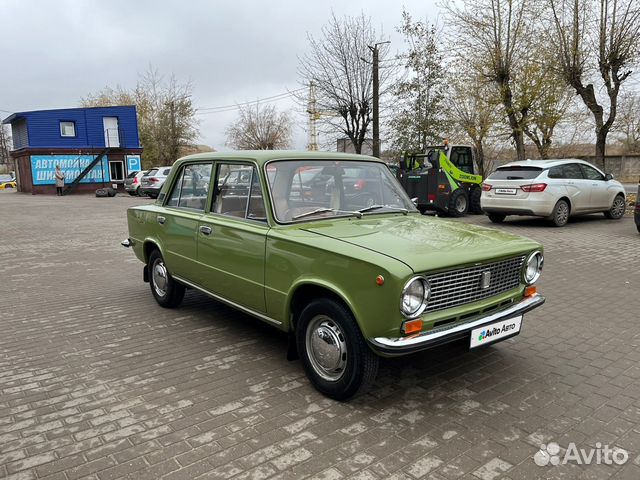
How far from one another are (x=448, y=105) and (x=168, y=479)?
2370cm

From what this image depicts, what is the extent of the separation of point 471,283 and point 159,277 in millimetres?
3915

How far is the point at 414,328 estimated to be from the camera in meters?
3.09

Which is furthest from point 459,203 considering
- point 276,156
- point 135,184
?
point 135,184

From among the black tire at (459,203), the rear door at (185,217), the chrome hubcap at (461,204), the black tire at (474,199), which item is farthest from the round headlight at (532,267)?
the black tire at (474,199)

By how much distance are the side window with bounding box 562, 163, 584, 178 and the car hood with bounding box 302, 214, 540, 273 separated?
31.6 feet

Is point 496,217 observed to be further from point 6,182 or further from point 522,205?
point 6,182

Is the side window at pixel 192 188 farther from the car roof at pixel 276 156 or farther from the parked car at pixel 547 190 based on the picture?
the parked car at pixel 547 190

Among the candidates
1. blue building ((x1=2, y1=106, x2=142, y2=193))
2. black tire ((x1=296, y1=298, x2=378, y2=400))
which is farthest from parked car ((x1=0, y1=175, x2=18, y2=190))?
black tire ((x1=296, y1=298, x2=378, y2=400))

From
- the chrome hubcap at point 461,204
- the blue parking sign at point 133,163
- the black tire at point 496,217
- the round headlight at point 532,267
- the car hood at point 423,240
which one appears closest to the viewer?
the car hood at point 423,240

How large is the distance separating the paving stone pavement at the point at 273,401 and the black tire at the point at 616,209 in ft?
29.5

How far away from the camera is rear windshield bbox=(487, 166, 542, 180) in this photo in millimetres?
12078

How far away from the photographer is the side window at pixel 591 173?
42.4 ft

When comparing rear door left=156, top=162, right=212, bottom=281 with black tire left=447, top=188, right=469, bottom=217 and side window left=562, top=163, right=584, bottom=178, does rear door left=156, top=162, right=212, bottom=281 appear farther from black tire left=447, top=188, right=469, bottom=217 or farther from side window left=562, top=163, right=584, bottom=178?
black tire left=447, top=188, right=469, bottom=217

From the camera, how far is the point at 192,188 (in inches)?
206
